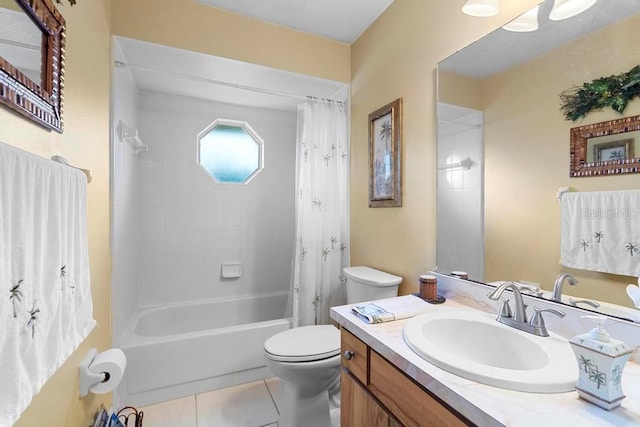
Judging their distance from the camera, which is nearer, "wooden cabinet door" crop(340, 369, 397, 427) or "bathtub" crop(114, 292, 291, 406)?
"wooden cabinet door" crop(340, 369, 397, 427)

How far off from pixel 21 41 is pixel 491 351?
5.60ft

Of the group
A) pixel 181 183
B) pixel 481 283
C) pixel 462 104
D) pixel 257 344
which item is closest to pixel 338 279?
pixel 257 344

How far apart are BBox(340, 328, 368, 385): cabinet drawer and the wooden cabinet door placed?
3 centimetres

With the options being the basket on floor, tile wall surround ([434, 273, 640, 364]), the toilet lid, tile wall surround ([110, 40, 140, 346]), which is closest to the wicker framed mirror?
tile wall surround ([434, 273, 640, 364])

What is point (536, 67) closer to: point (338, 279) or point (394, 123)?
point (394, 123)

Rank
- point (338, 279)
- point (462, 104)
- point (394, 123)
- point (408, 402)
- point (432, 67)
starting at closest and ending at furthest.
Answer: point (408, 402), point (462, 104), point (432, 67), point (394, 123), point (338, 279)

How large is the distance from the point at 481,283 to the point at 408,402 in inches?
26.6

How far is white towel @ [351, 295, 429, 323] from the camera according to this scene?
41.3 inches

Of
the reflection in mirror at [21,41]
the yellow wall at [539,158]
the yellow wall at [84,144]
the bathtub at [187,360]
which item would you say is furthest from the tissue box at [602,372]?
the bathtub at [187,360]

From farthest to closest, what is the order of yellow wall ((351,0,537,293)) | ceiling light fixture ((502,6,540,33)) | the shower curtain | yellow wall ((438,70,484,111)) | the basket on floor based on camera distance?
the shower curtain
the basket on floor
yellow wall ((351,0,537,293))
yellow wall ((438,70,484,111))
ceiling light fixture ((502,6,540,33))

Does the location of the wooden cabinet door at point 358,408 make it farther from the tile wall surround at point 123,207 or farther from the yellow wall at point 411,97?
the tile wall surround at point 123,207

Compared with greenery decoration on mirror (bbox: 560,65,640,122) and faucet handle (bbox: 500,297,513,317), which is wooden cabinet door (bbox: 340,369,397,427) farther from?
greenery decoration on mirror (bbox: 560,65,640,122)

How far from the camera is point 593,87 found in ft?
2.91

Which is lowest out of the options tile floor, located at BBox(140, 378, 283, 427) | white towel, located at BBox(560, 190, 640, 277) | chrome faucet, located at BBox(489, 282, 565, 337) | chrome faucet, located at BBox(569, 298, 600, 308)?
tile floor, located at BBox(140, 378, 283, 427)
